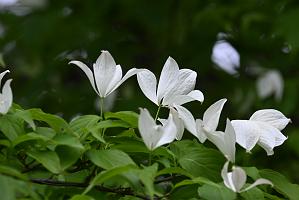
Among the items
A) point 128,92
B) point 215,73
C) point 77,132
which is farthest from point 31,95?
point 77,132

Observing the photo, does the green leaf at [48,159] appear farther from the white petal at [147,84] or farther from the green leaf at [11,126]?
the white petal at [147,84]

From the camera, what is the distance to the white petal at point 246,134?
815 millimetres

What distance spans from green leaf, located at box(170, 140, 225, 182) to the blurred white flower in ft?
4.39

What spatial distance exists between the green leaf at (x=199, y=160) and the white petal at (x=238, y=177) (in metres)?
0.05

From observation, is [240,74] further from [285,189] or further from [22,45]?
[285,189]

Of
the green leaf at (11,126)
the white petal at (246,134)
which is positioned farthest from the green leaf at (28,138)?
the white petal at (246,134)

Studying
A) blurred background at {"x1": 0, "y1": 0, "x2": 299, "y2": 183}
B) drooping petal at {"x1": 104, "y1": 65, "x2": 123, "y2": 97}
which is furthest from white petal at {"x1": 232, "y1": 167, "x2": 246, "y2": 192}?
blurred background at {"x1": 0, "y1": 0, "x2": 299, "y2": 183}

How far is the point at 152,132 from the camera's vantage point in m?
0.74

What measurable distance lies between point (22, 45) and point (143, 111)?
6.02ft

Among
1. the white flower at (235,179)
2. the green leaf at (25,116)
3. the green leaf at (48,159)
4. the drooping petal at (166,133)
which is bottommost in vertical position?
the white flower at (235,179)

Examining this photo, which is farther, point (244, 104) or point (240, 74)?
point (240, 74)

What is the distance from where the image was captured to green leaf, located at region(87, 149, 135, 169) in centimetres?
72

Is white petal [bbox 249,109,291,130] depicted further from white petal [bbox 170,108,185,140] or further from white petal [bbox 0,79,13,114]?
white petal [bbox 0,79,13,114]

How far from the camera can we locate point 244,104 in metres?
2.28
